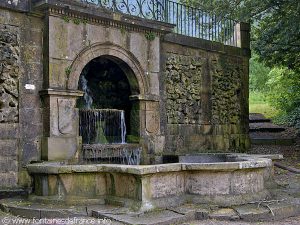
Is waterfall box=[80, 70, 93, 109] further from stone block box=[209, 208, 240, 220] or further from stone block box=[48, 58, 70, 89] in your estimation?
stone block box=[209, 208, 240, 220]

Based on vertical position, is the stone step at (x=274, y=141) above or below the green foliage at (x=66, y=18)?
below

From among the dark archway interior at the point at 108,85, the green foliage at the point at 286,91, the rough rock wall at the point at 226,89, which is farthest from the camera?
the green foliage at the point at 286,91

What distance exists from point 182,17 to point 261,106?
46.7 ft

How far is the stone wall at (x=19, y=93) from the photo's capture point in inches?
293

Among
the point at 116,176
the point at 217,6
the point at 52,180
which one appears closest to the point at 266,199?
the point at 116,176

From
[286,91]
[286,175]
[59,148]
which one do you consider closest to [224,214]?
[59,148]

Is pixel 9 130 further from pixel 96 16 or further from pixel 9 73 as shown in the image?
pixel 96 16

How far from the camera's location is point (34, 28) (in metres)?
8.01

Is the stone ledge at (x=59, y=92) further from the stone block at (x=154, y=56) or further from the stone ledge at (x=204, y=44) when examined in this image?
the stone ledge at (x=204, y=44)

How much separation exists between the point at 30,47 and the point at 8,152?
2.05 m

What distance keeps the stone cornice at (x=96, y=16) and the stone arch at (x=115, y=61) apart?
53 cm

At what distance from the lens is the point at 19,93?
7695 mm

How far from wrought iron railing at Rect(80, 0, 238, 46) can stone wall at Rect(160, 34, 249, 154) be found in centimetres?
40

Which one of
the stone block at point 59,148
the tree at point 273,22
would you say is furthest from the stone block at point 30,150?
the tree at point 273,22
